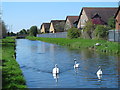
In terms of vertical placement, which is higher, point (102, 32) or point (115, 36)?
point (102, 32)

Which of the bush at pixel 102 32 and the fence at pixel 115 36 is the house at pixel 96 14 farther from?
the fence at pixel 115 36

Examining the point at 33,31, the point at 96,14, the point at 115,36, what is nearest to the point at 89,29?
the point at 115,36

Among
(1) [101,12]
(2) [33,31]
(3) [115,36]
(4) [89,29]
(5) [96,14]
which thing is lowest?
(3) [115,36]

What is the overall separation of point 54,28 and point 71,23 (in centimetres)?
1825

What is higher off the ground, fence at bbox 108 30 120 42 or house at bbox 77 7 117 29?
house at bbox 77 7 117 29

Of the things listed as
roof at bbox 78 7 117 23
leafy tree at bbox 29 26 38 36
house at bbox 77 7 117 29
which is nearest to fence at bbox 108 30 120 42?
house at bbox 77 7 117 29

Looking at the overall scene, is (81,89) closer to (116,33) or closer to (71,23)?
(116,33)

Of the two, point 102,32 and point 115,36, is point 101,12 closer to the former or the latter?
point 102,32

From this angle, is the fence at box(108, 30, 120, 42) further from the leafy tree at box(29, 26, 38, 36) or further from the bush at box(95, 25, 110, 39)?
the leafy tree at box(29, 26, 38, 36)

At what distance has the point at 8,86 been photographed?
11062mm

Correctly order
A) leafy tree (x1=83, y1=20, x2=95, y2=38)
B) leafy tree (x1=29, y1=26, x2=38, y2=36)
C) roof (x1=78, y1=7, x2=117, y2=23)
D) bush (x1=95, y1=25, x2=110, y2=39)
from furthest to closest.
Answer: leafy tree (x1=29, y1=26, x2=38, y2=36) → roof (x1=78, y1=7, x2=117, y2=23) → leafy tree (x1=83, y1=20, x2=95, y2=38) → bush (x1=95, y1=25, x2=110, y2=39)

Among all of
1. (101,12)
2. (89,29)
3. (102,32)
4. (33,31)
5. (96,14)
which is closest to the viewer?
(102,32)

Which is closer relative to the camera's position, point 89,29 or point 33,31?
point 89,29

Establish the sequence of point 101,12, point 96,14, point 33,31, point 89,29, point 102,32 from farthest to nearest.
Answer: point 33,31, point 101,12, point 96,14, point 89,29, point 102,32
